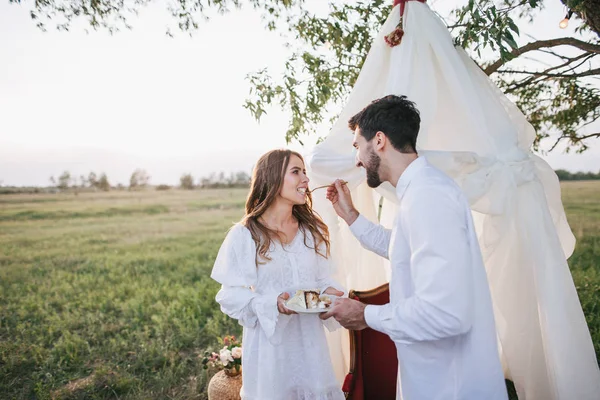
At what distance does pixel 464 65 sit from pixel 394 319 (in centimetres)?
237

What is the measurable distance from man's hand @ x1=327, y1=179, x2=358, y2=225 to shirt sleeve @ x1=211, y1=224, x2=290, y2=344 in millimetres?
775

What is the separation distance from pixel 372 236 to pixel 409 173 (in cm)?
98

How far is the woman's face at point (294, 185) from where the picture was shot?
3.07 metres

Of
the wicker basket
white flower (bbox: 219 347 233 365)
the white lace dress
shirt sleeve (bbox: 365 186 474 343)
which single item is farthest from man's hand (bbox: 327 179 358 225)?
the wicker basket

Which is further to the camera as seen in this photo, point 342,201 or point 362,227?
point 342,201

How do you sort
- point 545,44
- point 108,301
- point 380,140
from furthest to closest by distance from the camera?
point 108,301 → point 545,44 → point 380,140

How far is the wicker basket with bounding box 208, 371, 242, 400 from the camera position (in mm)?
3762

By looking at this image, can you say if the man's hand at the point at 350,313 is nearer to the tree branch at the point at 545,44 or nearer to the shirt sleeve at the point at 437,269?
the shirt sleeve at the point at 437,269

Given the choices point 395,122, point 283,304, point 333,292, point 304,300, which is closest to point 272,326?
point 283,304

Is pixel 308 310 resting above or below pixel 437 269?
below

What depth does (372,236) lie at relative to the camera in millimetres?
3010

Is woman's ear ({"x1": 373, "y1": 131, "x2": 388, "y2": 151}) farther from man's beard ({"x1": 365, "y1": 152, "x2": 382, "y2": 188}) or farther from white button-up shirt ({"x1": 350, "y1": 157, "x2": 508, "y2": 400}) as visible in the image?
white button-up shirt ({"x1": 350, "y1": 157, "x2": 508, "y2": 400})

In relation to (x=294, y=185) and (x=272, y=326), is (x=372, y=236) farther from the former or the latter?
(x=272, y=326)

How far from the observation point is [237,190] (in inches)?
1045
